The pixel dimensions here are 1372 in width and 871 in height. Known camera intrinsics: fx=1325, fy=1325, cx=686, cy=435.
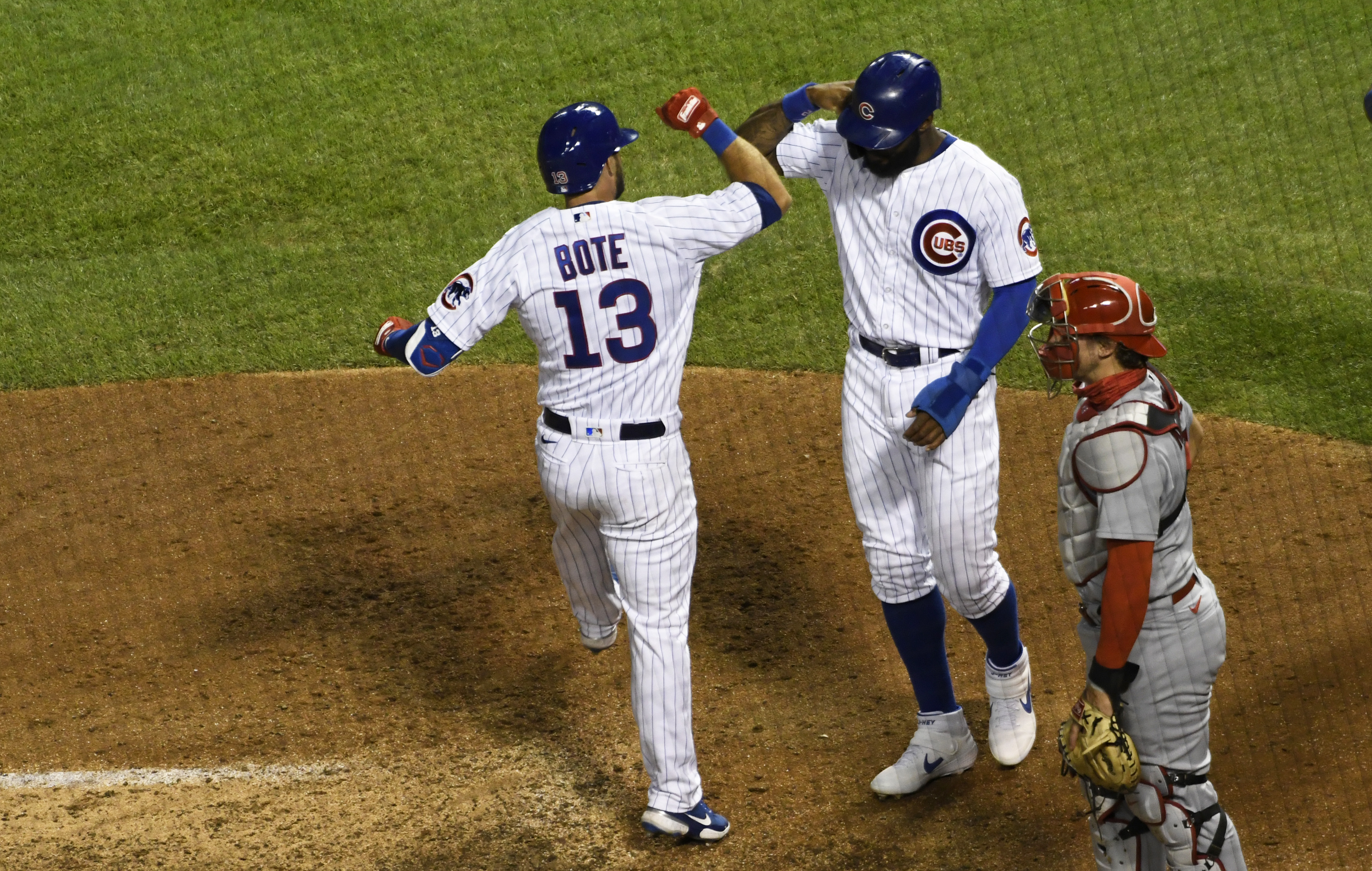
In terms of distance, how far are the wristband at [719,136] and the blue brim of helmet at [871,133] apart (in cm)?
32

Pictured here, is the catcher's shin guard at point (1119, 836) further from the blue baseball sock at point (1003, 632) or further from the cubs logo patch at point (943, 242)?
the cubs logo patch at point (943, 242)

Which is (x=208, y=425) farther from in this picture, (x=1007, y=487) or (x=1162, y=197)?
(x=1162, y=197)

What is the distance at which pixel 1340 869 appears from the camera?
3.53 metres

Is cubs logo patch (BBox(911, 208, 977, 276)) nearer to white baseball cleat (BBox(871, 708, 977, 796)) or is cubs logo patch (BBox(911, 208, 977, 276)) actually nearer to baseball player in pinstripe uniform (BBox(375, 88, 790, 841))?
baseball player in pinstripe uniform (BBox(375, 88, 790, 841))

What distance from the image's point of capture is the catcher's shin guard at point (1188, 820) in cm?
296

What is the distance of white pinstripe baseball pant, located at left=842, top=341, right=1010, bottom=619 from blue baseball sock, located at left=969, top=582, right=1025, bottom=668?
1.2 inches

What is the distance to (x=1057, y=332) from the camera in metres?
3.01

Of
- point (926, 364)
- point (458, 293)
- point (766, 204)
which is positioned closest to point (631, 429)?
point (458, 293)

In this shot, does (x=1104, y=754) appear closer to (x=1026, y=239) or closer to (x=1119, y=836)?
(x=1119, y=836)

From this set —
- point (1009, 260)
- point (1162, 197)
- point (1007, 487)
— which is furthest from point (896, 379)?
point (1162, 197)

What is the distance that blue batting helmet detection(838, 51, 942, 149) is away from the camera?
3.65 metres

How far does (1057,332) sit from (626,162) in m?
7.14

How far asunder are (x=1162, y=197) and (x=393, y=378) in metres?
5.27

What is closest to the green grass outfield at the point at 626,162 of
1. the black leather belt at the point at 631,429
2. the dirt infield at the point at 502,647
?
the dirt infield at the point at 502,647
